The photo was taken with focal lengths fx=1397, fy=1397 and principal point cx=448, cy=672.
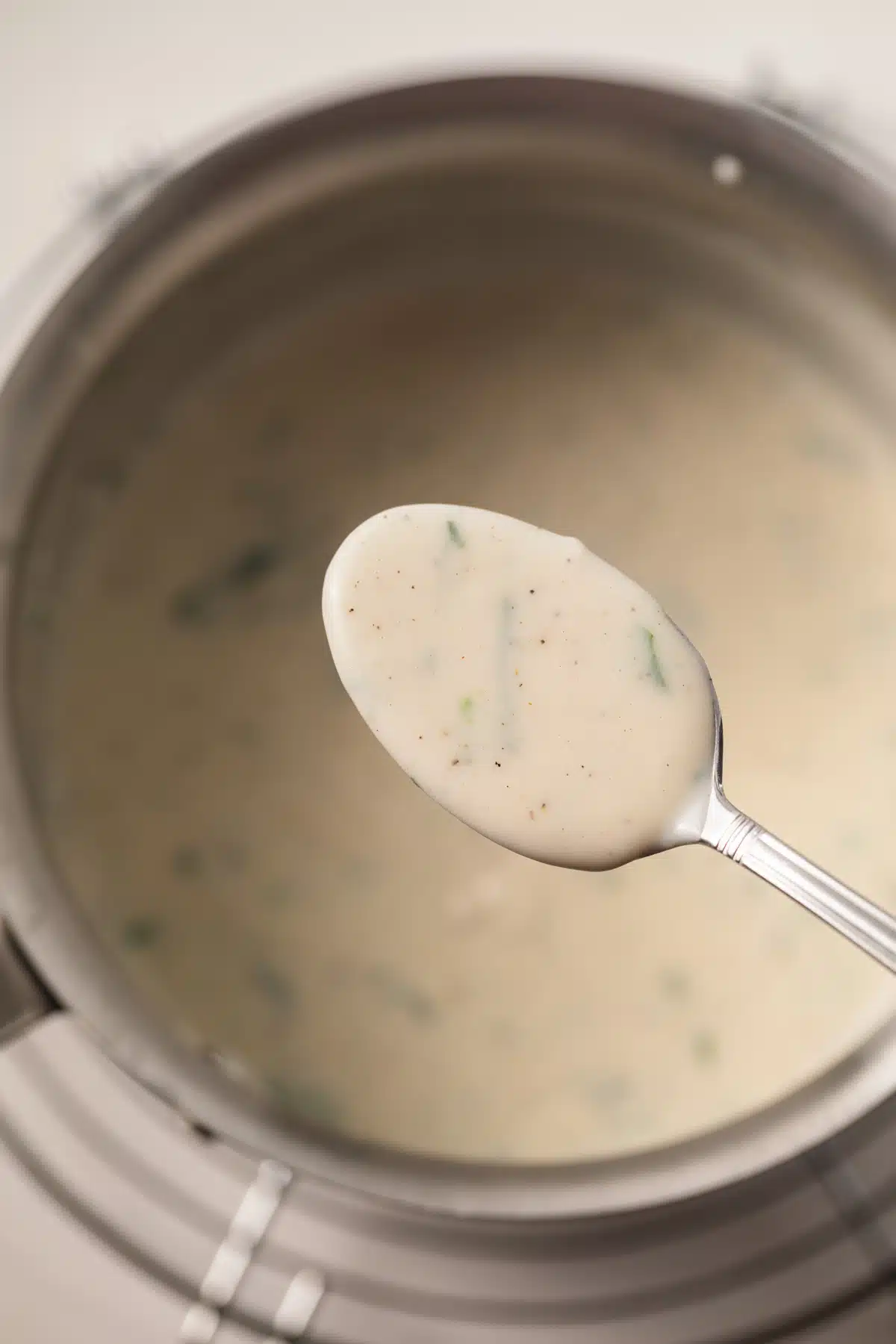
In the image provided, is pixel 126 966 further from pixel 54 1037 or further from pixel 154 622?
pixel 154 622

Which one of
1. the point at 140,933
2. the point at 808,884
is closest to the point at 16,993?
the point at 140,933

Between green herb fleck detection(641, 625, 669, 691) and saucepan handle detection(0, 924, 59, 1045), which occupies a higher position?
green herb fleck detection(641, 625, 669, 691)

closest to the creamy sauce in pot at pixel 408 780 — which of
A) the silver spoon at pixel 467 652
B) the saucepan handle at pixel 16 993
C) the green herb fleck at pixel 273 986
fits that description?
the green herb fleck at pixel 273 986

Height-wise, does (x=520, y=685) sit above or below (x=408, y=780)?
above

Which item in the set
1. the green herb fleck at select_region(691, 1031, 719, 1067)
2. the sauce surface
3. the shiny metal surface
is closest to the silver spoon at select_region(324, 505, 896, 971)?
the sauce surface

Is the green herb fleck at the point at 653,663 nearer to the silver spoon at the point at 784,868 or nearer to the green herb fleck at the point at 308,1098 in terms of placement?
the silver spoon at the point at 784,868

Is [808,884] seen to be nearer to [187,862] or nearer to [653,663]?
[653,663]

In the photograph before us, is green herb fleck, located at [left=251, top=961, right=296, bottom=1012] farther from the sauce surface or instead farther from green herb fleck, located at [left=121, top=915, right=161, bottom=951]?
the sauce surface
